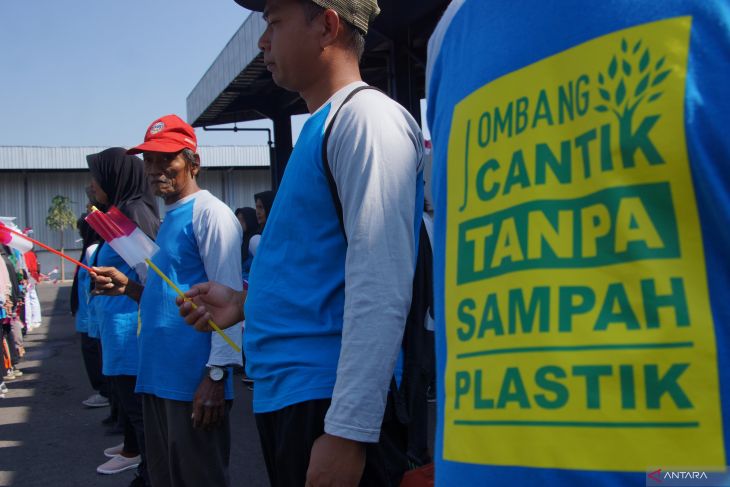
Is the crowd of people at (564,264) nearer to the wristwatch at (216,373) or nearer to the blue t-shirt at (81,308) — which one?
the wristwatch at (216,373)

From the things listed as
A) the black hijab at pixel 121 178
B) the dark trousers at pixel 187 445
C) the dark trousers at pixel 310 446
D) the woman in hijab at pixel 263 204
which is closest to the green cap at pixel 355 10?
the dark trousers at pixel 310 446

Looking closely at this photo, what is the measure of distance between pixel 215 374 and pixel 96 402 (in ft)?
19.0

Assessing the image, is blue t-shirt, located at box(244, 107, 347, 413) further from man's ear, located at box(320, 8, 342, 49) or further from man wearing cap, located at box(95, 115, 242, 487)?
man wearing cap, located at box(95, 115, 242, 487)

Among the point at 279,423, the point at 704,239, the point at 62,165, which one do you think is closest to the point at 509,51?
the point at 704,239

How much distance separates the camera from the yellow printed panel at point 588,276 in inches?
28.0

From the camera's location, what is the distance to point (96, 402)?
805cm

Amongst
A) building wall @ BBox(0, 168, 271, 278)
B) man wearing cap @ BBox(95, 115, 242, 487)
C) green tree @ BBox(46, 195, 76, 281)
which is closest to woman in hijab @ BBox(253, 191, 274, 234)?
man wearing cap @ BBox(95, 115, 242, 487)

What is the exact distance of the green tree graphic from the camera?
0.74 metres

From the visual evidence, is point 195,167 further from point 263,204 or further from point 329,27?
point 263,204

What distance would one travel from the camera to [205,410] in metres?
2.88

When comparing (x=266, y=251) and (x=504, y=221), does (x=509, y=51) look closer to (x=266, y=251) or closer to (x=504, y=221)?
(x=504, y=221)

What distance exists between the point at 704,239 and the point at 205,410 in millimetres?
2471

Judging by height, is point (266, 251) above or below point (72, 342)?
above

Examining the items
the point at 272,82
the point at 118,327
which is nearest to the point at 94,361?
the point at 118,327
